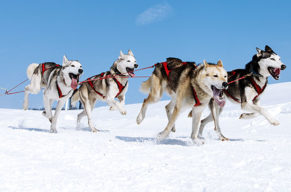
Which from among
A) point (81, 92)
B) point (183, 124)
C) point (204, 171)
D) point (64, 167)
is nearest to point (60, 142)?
point (64, 167)

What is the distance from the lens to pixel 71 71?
611 cm

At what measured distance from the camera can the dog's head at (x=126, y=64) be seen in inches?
267

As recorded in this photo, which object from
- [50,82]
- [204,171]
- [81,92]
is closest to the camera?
[204,171]

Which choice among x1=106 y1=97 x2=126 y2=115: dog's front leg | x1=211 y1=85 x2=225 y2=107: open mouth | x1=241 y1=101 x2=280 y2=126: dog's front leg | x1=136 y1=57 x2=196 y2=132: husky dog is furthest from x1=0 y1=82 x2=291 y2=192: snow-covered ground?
x1=106 y1=97 x2=126 y2=115: dog's front leg

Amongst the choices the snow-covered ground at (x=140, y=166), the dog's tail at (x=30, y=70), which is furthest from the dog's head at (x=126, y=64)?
the dog's tail at (x=30, y=70)

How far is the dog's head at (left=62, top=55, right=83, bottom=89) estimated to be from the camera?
6.10m

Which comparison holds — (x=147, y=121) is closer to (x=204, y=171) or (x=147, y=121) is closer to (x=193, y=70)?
(x=193, y=70)

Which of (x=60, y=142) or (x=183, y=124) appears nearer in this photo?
(x=60, y=142)

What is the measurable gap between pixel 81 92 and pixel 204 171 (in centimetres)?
491

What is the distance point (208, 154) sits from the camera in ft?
13.8

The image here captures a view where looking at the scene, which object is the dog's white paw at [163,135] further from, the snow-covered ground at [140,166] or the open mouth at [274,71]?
the open mouth at [274,71]

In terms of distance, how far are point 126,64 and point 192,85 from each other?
7.03ft

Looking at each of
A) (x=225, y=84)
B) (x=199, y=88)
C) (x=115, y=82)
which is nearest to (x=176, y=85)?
(x=199, y=88)

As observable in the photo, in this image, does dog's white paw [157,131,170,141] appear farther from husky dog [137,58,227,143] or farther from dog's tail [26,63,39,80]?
dog's tail [26,63,39,80]
